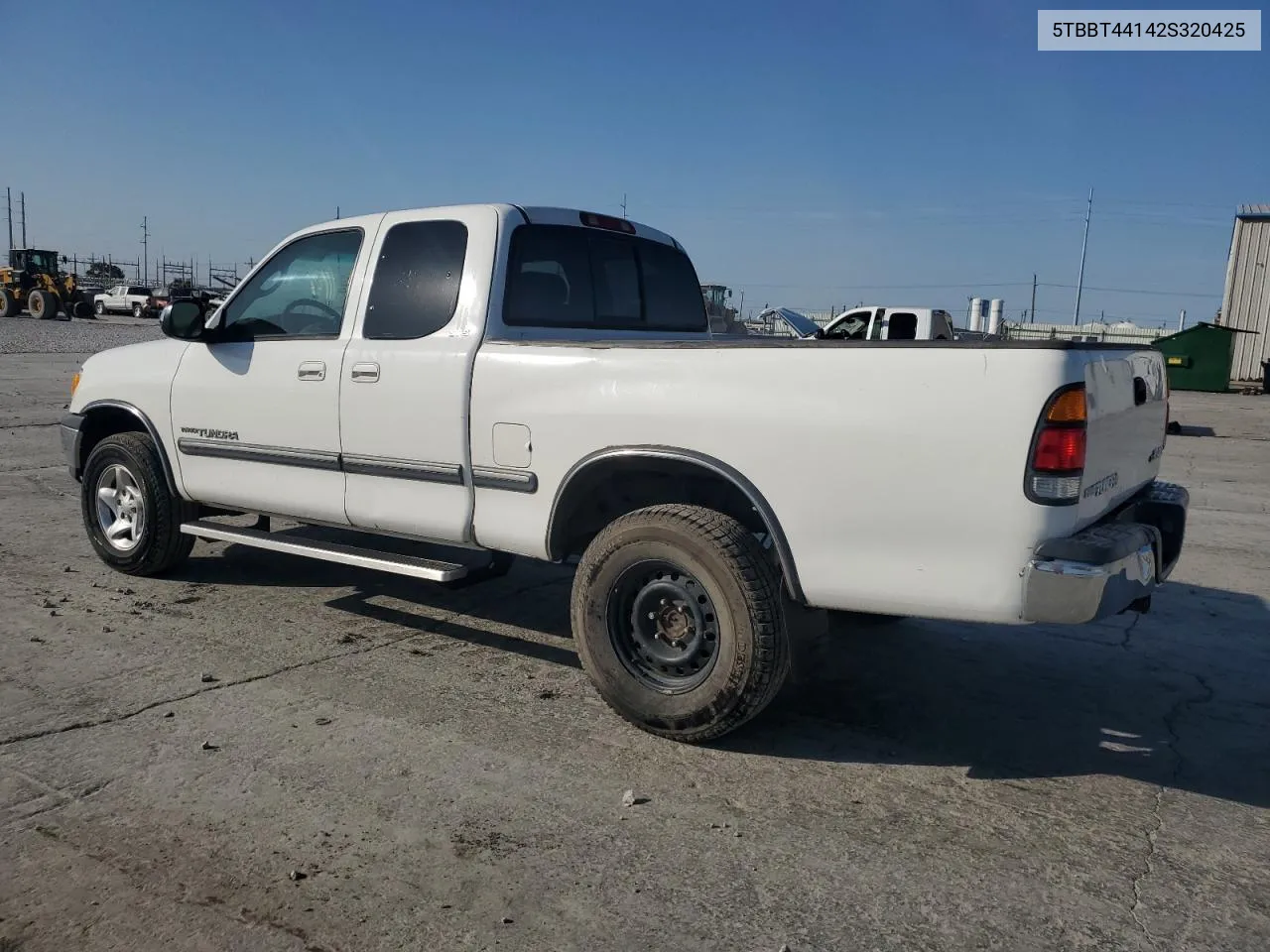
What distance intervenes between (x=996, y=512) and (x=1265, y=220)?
32.6 metres

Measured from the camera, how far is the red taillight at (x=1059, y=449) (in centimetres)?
310

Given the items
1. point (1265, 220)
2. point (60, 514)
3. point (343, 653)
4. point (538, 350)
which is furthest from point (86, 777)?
point (1265, 220)

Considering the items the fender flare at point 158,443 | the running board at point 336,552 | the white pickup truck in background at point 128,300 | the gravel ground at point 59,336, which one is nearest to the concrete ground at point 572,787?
the running board at point 336,552

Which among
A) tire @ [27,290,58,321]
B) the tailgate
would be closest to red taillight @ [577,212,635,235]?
the tailgate

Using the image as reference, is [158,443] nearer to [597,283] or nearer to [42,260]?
[597,283]

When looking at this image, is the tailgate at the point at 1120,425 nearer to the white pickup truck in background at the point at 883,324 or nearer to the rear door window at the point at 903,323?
the white pickup truck in background at the point at 883,324

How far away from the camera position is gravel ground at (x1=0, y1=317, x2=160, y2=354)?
24.7 m

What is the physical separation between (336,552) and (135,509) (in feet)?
5.99

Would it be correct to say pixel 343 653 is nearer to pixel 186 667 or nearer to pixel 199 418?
pixel 186 667

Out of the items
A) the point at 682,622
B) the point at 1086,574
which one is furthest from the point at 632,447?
the point at 1086,574

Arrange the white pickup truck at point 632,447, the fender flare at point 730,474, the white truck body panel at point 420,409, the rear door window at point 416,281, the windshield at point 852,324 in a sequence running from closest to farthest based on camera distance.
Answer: the white pickup truck at point 632,447, the fender flare at point 730,474, the white truck body panel at point 420,409, the rear door window at point 416,281, the windshield at point 852,324

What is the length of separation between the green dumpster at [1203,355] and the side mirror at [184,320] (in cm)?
2294

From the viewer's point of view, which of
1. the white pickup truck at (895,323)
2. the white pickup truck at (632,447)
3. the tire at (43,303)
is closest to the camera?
the white pickup truck at (632,447)

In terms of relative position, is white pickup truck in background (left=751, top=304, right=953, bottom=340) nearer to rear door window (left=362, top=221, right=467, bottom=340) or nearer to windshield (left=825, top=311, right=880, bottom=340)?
windshield (left=825, top=311, right=880, bottom=340)
